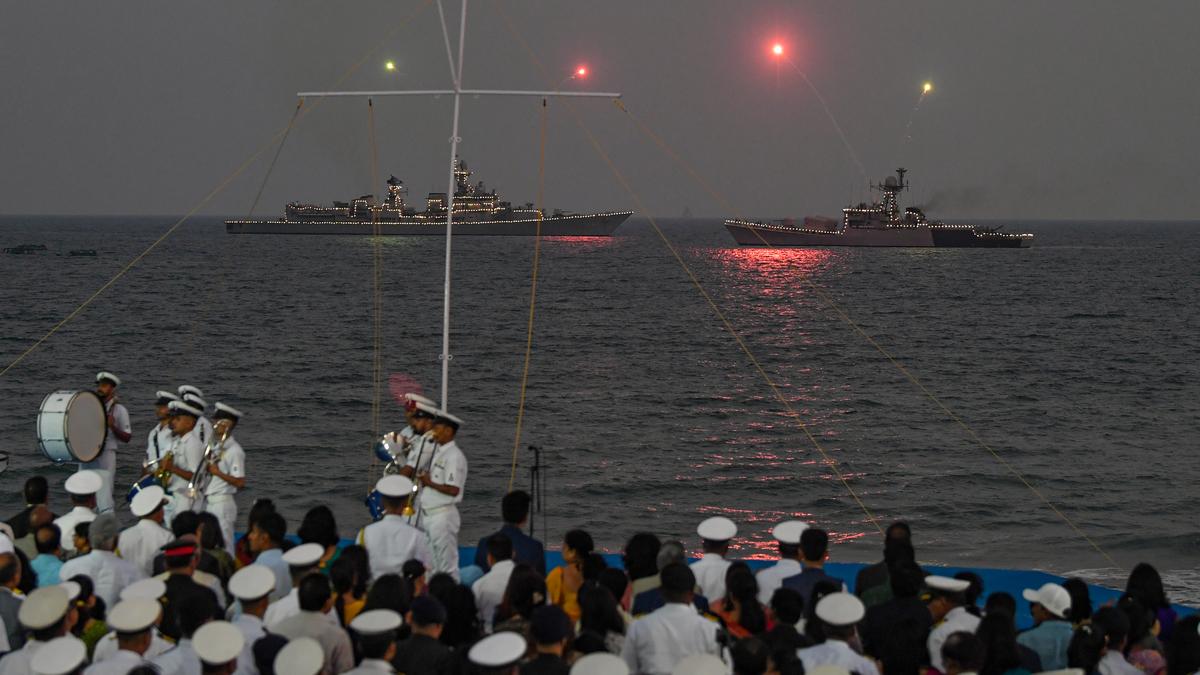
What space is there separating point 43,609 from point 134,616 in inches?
24.0

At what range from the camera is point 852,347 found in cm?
5459

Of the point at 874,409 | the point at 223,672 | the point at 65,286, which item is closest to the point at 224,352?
the point at 874,409

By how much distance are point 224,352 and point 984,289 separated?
60712 millimetres

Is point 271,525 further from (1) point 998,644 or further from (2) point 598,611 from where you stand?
(1) point 998,644

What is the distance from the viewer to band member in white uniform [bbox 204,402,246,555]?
35.9 ft

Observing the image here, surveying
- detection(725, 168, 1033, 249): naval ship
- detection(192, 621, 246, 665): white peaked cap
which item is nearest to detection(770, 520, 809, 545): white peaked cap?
detection(192, 621, 246, 665): white peaked cap

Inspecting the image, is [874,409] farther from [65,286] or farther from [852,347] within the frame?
[65,286]

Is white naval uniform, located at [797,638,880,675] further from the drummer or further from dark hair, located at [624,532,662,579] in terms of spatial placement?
the drummer

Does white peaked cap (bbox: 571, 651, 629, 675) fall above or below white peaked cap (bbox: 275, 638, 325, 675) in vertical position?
above

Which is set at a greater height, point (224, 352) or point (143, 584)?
point (143, 584)

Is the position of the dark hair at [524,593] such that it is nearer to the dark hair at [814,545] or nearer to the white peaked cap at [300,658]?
the white peaked cap at [300,658]

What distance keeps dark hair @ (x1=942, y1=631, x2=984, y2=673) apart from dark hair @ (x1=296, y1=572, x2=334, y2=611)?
3285mm

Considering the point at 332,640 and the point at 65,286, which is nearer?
the point at 332,640

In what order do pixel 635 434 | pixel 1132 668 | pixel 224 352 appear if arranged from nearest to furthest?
pixel 1132 668 → pixel 635 434 → pixel 224 352
